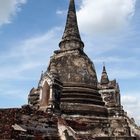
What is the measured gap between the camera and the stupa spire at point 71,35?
3178 cm

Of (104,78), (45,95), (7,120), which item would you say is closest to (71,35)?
(104,78)

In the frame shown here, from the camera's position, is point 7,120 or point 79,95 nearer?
point 7,120

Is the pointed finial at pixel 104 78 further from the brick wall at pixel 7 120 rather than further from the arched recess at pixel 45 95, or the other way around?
the brick wall at pixel 7 120

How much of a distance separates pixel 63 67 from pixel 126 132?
29.3 feet

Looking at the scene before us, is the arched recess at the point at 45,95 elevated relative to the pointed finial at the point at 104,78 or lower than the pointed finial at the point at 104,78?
lower

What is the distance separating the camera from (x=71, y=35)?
106 feet

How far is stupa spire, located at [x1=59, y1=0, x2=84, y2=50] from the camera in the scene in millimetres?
31781

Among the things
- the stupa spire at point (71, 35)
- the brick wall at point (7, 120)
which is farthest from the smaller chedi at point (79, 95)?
the brick wall at point (7, 120)

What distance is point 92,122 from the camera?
25.4 m

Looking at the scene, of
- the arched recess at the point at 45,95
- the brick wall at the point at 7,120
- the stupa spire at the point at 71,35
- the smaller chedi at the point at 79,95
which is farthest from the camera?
the stupa spire at the point at 71,35

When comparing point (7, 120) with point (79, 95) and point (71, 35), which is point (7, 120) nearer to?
point (79, 95)

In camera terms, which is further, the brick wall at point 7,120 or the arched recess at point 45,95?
the arched recess at point 45,95

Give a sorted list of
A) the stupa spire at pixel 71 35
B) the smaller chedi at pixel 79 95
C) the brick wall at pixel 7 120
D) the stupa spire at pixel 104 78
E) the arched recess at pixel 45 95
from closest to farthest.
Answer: the brick wall at pixel 7 120, the smaller chedi at pixel 79 95, the arched recess at pixel 45 95, the stupa spire at pixel 104 78, the stupa spire at pixel 71 35

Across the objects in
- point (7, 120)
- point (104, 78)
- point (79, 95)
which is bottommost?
point (7, 120)
